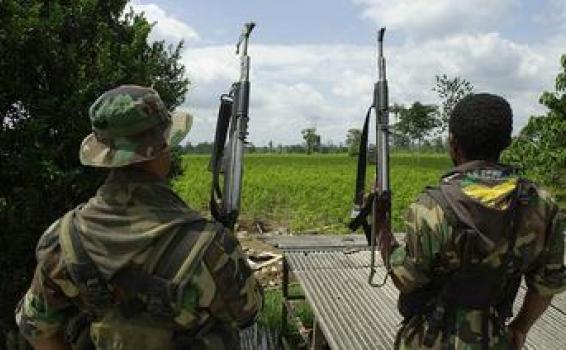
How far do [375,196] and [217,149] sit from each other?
0.74 m

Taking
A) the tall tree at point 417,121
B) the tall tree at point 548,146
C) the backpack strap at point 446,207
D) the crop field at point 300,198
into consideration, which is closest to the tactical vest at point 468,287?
the backpack strap at point 446,207

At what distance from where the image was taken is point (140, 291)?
206 centimetres

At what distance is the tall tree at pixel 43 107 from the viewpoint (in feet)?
14.3

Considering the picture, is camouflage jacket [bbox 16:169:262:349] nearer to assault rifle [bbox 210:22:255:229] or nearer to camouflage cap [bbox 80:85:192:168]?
camouflage cap [bbox 80:85:192:168]

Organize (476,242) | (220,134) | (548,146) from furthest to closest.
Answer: (548,146), (220,134), (476,242)

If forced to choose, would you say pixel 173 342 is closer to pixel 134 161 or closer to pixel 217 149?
pixel 134 161

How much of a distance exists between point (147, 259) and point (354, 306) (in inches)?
109

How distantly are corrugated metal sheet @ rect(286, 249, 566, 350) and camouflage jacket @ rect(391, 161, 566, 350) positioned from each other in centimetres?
124

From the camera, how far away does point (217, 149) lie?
308 centimetres

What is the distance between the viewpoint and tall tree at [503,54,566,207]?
11500mm

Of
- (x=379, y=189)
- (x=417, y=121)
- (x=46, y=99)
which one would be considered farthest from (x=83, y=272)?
(x=417, y=121)

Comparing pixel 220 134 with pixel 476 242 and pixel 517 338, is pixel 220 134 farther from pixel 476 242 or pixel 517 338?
pixel 517 338

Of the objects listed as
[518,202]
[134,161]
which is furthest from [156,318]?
[518,202]

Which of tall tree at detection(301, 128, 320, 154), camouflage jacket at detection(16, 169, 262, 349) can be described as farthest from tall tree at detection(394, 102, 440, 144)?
camouflage jacket at detection(16, 169, 262, 349)
